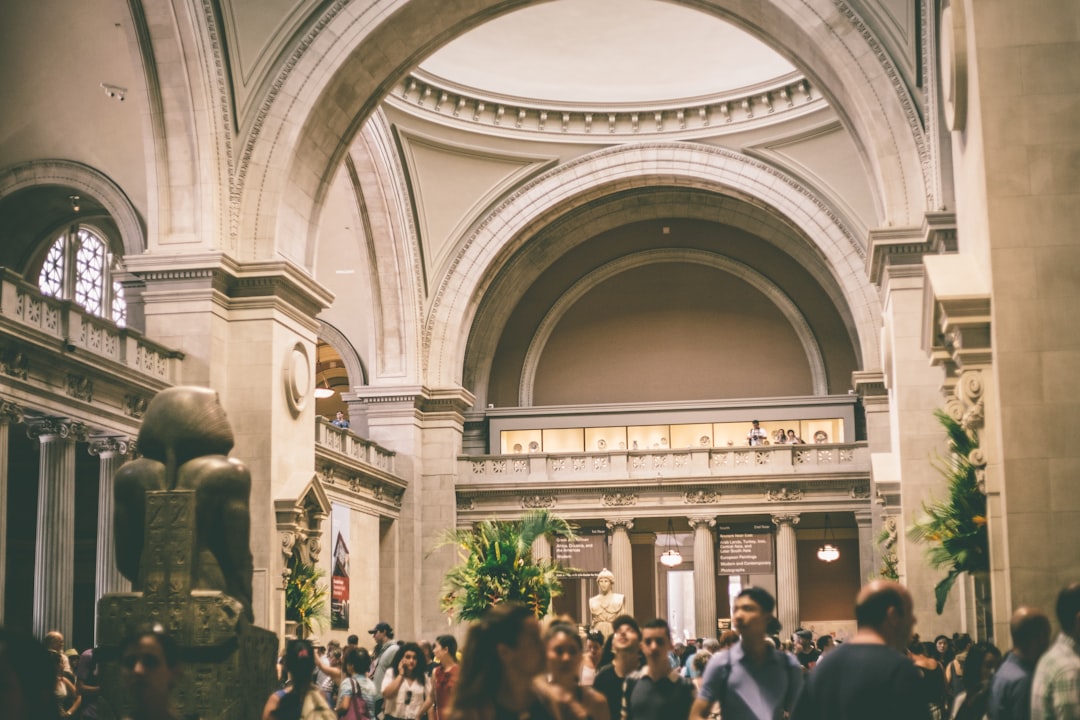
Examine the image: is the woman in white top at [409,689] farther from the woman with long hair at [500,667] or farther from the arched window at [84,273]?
the arched window at [84,273]

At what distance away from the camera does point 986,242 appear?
914 cm

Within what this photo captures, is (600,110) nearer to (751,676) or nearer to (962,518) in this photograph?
(962,518)

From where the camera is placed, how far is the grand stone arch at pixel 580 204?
3114cm

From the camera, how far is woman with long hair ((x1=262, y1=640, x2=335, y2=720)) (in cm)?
765

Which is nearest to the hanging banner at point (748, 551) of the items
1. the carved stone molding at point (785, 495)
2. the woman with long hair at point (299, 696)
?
the carved stone molding at point (785, 495)

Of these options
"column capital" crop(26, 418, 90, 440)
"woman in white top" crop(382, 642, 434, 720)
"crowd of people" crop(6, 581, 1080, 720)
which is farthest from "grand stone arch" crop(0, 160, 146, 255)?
"crowd of people" crop(6, 581, 1080, 720)

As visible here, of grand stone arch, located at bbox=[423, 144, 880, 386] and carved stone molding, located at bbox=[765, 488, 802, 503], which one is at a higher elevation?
grand stone arch, located at bbox=[423, 144, 880, 386]

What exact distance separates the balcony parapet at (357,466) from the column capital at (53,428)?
754cm

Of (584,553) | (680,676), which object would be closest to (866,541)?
(584,553)

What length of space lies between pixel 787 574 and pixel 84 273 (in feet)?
58.1

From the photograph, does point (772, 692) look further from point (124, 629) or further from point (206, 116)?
point (206, 116)

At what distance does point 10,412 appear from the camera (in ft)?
53.7

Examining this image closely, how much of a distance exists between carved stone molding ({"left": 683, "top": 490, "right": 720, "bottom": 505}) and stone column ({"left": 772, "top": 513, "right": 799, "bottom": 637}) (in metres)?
1.80

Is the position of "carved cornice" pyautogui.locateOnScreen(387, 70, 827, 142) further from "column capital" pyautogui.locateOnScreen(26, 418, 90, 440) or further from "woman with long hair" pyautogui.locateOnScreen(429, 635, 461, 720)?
"woman with long hair" pyautogui.locateOnScreen(429, 635, 461, 720)
